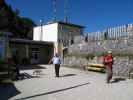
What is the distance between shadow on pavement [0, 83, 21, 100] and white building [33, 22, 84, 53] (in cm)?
1411

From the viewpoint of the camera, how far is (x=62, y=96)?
326 inches

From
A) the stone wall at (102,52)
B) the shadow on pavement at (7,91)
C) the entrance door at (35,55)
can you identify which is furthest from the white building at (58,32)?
the shadow on pavement at (7,91)

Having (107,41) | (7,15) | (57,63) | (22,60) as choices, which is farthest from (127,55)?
(7,15)

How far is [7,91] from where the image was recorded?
368 inches

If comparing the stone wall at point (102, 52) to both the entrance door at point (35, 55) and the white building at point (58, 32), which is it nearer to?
the white building at point (58, 32)

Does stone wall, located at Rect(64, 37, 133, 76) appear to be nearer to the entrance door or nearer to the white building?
the white building

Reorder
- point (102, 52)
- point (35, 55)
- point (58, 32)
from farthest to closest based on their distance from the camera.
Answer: point (35, 55)
point (58, 32)
point (102, 52)

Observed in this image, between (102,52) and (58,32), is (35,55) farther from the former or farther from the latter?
(102,52)

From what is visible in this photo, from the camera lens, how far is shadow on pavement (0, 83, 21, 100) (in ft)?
27.4

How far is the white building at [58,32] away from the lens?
85.1 ft

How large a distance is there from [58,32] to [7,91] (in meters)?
18.1

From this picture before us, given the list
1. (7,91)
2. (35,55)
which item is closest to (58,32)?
(35,55)

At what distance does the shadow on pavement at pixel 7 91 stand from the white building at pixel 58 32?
1411cm

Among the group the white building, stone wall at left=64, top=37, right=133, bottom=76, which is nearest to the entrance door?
the white building
